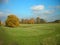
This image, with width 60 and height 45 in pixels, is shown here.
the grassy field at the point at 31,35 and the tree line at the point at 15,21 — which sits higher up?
the tree line at the point at 15,21

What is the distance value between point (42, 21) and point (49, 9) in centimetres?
25

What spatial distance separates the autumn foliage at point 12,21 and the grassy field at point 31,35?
0.23ft

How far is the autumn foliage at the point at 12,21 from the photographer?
2.26m

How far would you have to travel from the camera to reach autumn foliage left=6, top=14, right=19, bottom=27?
2.26 metres

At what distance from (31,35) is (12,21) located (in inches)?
15.5

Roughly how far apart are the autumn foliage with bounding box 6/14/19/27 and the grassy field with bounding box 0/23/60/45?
69 millimetres

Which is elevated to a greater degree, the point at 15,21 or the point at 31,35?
the point at 15,21

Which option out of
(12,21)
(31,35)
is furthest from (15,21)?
(31,35)

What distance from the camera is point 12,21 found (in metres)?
2.29

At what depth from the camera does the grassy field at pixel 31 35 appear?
220cm

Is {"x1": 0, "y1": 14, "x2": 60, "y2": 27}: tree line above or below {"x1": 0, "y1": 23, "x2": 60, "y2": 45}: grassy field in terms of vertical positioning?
above

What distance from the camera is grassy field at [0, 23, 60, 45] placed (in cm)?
220

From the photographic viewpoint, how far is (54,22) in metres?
2.42

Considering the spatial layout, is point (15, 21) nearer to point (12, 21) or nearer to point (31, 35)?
point (12, 21)
